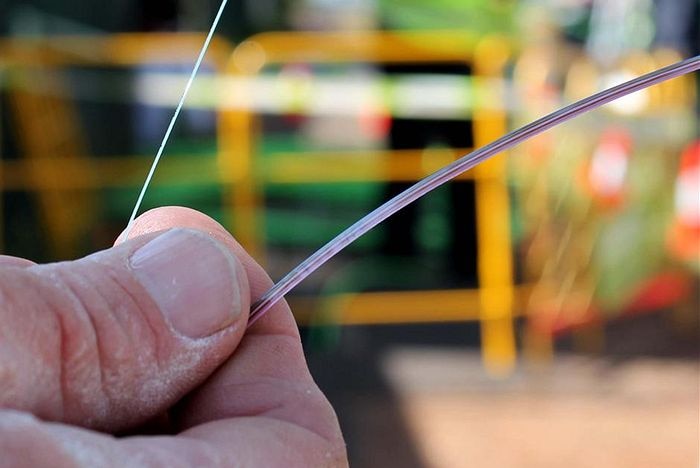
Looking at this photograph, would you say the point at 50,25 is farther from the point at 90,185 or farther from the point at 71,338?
the point at 71,338

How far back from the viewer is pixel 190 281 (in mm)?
588

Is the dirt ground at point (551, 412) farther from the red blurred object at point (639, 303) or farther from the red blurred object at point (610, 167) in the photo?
the red blurred object at point (610, 167)

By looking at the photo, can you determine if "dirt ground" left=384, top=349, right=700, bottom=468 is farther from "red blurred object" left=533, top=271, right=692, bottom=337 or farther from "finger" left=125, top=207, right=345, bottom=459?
"finger" left=125, top=207, right=345, bottom=459

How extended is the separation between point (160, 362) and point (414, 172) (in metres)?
3.54

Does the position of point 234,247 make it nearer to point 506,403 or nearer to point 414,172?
point 506,403

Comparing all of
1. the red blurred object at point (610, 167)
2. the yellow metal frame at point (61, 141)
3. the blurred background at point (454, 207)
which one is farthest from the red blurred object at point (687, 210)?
the yellow metal frame at point (61, 141)

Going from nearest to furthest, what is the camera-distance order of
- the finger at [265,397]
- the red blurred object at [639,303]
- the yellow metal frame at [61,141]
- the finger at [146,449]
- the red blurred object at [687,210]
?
1. the finger at [146,449]
2. the finger at [265,397]
3. the red blurred object at [687,210]
4. the red blurred object at [639,303]
5. the yellow metal frame at [61,141]

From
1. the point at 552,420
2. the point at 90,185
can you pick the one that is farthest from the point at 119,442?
the point at 90,185

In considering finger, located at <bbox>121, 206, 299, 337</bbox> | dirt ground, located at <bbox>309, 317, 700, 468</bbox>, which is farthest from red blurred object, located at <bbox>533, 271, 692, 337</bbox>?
finger, located at <bbox>121, 206, 299, 337</bbox>

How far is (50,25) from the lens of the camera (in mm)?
Result: 5547

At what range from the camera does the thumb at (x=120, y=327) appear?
50cm

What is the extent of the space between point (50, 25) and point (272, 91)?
81.6 inches

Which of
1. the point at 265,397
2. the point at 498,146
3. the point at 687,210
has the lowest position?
the point at 687,210

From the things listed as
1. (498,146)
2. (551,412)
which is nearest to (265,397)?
(498,146)
